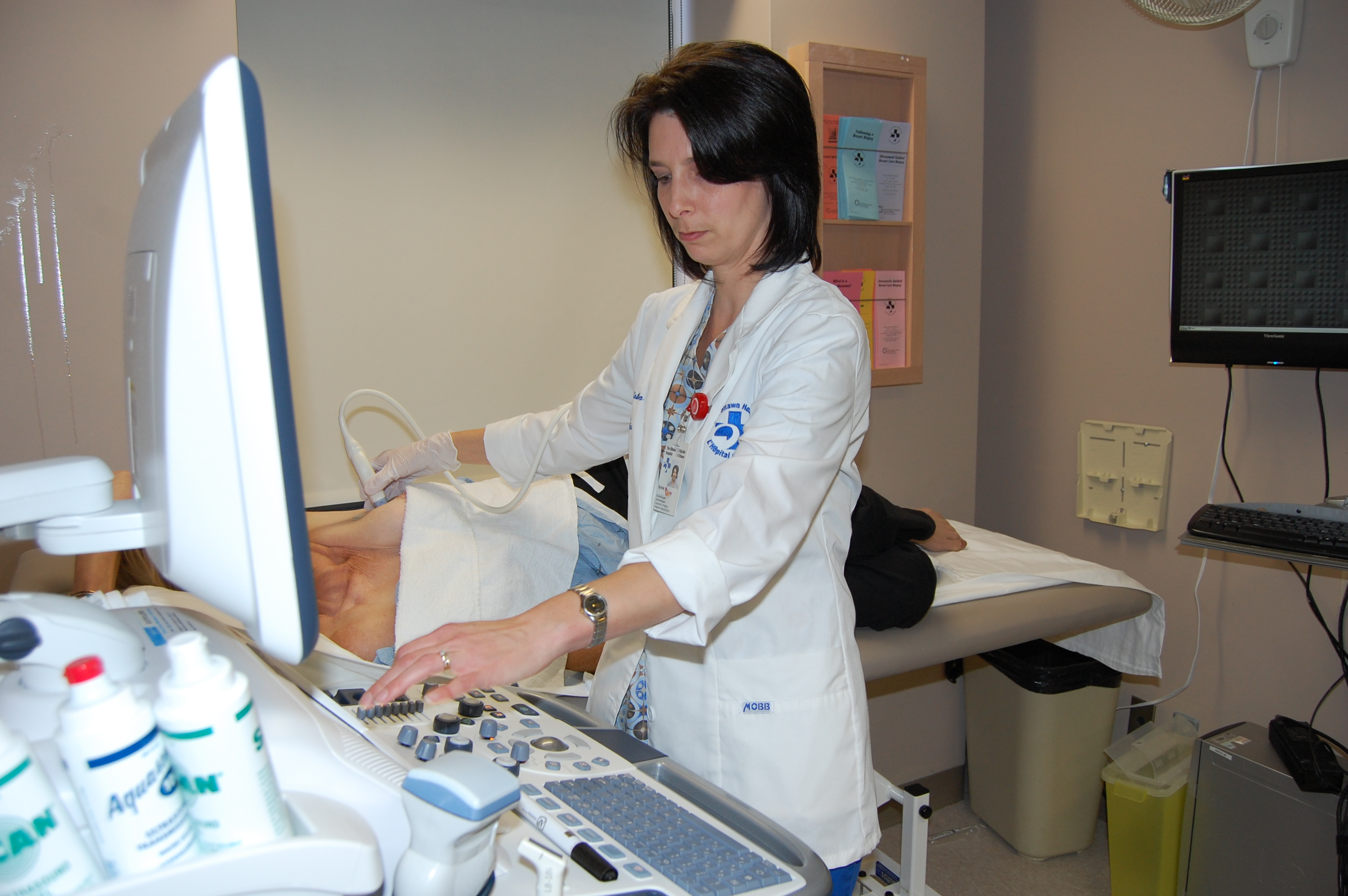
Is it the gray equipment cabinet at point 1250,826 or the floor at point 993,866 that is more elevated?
the gray equipment cabinet at point 1250,826

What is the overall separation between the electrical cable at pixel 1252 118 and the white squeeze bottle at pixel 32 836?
8.02 ft

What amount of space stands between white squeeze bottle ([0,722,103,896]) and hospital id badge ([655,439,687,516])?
2.61 ft

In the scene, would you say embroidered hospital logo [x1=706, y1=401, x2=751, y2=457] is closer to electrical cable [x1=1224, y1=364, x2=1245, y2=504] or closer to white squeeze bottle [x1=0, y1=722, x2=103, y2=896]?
white squeeze bottle [x1=0, y1=722, x2=103, y2=896]

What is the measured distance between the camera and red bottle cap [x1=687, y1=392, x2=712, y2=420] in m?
1.18

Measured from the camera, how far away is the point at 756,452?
3.11 ft

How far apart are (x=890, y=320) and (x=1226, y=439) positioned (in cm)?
86

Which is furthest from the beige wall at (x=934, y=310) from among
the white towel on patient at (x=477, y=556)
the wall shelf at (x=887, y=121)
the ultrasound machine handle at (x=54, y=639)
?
the ultrasound machine handle at (x=54, y=639)

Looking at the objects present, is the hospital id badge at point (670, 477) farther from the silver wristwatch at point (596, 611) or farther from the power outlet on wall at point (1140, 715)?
the power outlet on wall at point (1140, 715)

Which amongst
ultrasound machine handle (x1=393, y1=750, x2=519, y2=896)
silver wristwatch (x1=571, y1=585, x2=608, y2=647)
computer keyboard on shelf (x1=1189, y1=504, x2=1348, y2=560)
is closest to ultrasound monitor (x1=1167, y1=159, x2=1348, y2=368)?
computer keyboard on shelf (x1=1189, y1=504, x2=1348, y2=560)

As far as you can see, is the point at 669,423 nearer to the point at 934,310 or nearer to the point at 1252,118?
the point at 934,310

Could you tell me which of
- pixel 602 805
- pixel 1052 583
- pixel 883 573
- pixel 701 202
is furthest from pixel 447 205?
pixel 602 805

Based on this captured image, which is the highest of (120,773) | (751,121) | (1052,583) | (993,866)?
(751,121)

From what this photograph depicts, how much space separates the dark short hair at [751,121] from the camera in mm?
1102

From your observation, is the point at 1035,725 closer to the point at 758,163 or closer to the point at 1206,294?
the point at 1206,294
